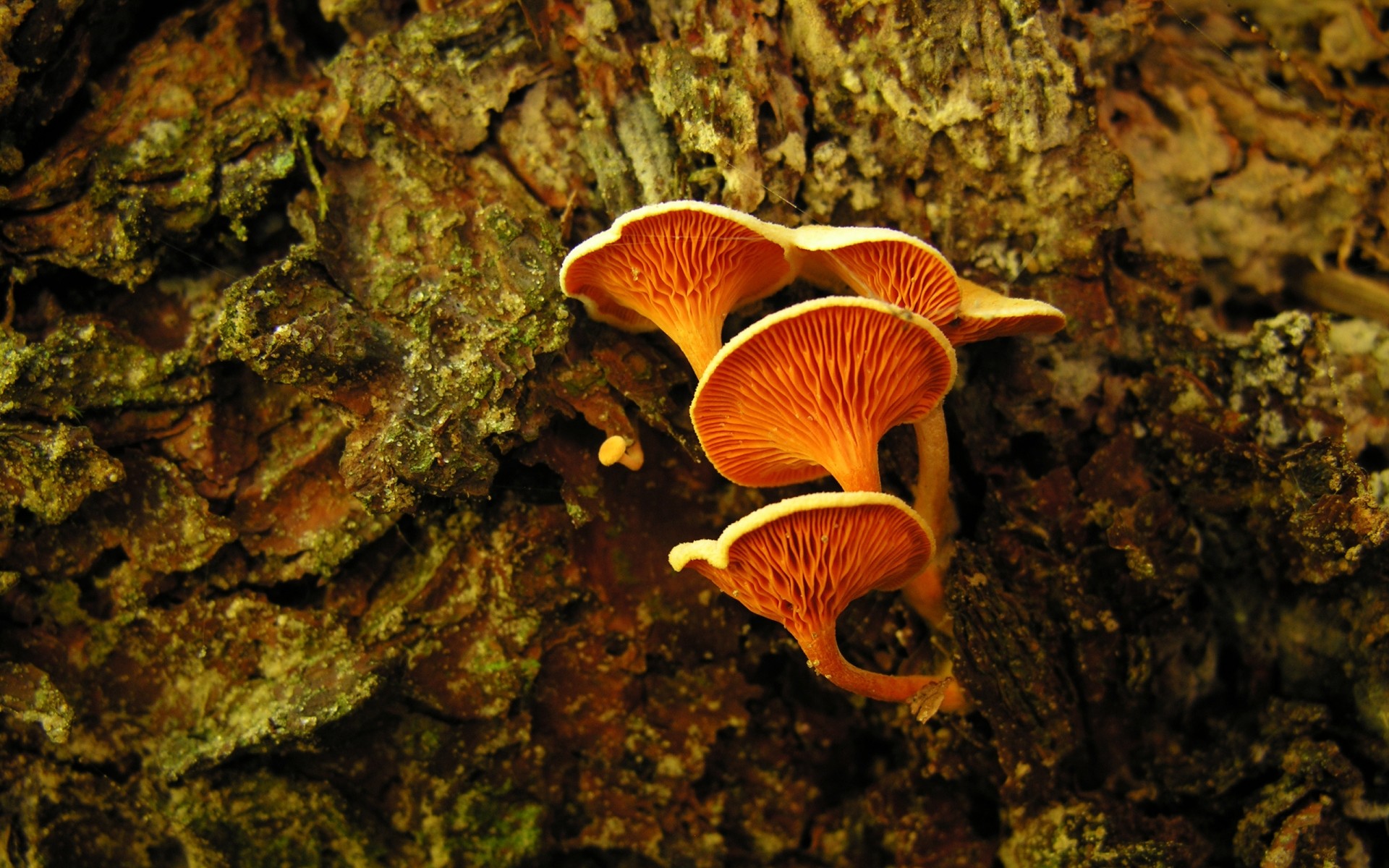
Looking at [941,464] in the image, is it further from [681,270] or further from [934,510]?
[681,270]

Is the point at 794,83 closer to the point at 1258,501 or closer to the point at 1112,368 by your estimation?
the point at 1112,368

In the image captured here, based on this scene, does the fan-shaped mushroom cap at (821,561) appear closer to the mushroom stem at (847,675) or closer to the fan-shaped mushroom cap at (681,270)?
the mushroom stem at (847,675)

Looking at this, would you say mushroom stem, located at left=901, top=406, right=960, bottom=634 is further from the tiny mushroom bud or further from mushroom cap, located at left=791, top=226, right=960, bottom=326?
the tiny mushroom bud

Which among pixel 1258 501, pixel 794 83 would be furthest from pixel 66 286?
pixel 1258 501

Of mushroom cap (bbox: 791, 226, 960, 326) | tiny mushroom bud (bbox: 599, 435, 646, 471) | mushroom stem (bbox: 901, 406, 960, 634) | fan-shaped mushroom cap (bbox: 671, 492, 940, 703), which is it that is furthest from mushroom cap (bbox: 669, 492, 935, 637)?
mushroom cap (bbox: 791, 226, 960, 326)

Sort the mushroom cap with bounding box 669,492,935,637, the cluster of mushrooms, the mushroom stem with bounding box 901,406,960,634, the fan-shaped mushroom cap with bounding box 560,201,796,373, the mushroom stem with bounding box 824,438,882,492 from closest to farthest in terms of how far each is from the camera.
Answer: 1. the mushroom cap with bounding box 669,492,935,637
2. the cluster of mushrooms
3. the fan-shaped mushroom cap with bounding box 560,201,796,373
4. the mushroom stem with bounding box 824,438,882,492
5. the mushroom stem with bounding box 901,406,960,634

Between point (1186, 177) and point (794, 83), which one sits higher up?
point (794, 83)
